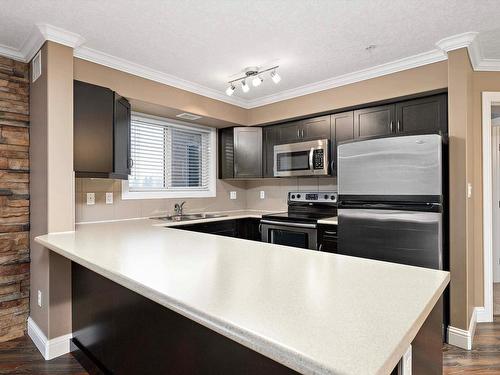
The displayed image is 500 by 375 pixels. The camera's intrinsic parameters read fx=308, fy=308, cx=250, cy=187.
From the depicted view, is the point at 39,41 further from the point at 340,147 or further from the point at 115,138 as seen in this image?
the point at 340,147

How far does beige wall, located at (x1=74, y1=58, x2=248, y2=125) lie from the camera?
262cm

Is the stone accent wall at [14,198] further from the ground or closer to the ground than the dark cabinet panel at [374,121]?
closer to the ground

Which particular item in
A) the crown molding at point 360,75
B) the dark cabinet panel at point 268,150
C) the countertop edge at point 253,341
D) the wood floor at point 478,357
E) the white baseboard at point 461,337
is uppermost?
the crown molding at point 360,75

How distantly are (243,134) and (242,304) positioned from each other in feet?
11.1

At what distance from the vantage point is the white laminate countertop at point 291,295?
64 cm

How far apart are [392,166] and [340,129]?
1065mm

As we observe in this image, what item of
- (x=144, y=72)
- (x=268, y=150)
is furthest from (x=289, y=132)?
(x=144, y=72)

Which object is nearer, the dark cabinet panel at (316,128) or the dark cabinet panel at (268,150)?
the dark cabinet panel at (316,128)

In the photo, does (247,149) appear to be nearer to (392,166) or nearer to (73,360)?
(392,166)

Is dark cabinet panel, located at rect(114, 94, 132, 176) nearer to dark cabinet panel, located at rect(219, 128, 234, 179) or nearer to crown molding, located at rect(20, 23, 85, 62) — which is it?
crown molding, located at rect(20, 23, 85, 62)

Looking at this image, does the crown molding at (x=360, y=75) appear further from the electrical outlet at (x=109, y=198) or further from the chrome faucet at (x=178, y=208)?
the electrical outlet at (x=109, y=198)

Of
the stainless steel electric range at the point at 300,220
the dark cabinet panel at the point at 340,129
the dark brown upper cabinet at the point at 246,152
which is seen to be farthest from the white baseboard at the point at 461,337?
the dark brown upper cabinet at the point at 246,152

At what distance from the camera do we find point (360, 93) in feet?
10.2

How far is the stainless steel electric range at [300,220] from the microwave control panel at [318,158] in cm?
45
